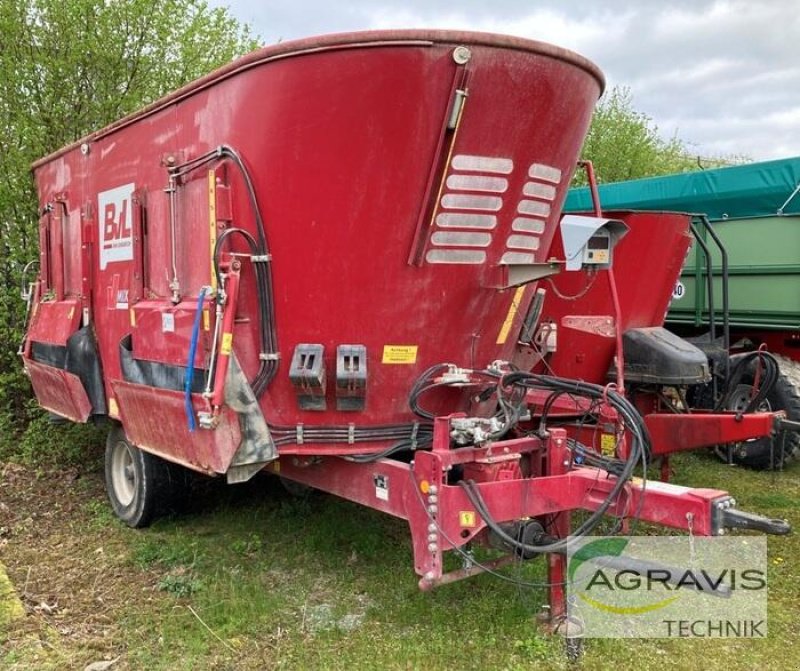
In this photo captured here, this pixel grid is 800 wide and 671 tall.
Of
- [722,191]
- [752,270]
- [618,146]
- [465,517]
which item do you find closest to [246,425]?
[465,517]

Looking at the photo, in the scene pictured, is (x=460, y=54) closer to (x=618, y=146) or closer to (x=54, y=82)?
(x=54, y=82)

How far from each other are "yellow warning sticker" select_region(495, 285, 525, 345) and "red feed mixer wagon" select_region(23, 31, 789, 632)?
20 millimetres

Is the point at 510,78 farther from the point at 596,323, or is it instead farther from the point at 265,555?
the point at 265,555

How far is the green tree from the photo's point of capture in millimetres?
6980

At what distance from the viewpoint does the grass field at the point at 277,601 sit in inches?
143

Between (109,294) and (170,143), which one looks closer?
(170,143)

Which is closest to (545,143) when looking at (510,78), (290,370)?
(510,78)

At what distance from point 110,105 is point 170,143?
11.8 ft

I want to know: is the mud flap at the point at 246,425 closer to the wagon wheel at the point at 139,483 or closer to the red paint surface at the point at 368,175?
the red paint surface at the point at 368,175

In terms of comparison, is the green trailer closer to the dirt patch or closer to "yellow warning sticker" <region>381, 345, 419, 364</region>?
"yellow warning sticker" <region>381, 345, 419, 364</region>

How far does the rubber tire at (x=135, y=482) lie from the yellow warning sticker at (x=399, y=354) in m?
2.26

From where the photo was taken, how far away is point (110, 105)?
728 centimetres

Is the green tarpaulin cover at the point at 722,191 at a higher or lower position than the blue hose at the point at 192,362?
higher

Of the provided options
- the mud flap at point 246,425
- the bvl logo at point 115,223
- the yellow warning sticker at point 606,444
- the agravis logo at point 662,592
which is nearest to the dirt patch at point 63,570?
the mud flap at point 246,425
